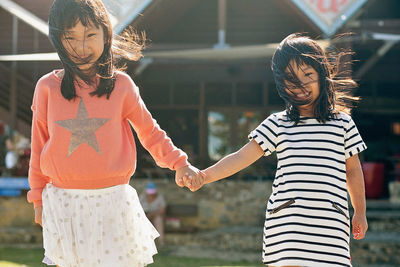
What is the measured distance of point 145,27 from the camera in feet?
35.5

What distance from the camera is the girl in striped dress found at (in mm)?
2779

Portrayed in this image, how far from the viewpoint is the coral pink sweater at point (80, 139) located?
108 inches

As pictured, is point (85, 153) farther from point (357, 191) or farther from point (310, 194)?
point (357, 191)

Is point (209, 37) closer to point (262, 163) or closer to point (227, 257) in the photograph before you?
point (262, 163)

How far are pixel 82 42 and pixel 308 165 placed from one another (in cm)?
119

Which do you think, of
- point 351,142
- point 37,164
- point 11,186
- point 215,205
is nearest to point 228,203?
point 215,205

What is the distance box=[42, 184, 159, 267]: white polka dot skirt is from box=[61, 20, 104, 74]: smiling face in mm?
605

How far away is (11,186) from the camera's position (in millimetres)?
10219

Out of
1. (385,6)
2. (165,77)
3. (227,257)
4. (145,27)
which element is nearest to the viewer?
(227,257)

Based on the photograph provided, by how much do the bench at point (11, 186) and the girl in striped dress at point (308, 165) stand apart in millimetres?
7745

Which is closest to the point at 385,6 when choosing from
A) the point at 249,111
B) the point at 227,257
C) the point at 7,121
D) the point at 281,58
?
the point at 249,111

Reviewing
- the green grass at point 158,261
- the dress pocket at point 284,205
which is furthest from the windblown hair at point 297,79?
the green grass at point 158,261

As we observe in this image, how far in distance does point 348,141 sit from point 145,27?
326 inches

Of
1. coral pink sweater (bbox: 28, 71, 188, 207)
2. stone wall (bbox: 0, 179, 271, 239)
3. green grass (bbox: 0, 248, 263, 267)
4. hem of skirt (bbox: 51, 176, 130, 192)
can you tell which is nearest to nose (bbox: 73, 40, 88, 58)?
coral pink sweater (bbox: 28, 71, 188, 207)
